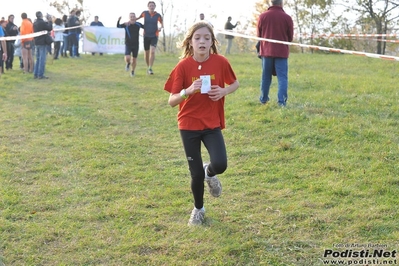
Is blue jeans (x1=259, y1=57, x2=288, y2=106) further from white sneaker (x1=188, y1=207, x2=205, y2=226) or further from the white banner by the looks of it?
the white banner

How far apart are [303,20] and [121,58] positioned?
1616 centimetres

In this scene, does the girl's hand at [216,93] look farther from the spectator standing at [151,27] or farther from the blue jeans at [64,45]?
the blue jeans at [64,45]

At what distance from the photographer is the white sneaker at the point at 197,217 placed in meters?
4.75

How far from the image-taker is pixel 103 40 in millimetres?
23953

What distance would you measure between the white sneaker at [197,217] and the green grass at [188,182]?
0.33 feet

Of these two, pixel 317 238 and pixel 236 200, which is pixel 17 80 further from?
pixel 317 238

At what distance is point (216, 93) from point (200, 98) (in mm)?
219

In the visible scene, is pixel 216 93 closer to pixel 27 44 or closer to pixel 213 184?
pixel 213 184

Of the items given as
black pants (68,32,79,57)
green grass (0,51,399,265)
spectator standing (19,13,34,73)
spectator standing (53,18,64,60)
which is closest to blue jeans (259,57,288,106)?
green grass (0,51,399,265)

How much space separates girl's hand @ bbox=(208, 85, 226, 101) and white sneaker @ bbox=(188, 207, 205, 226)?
1105mm

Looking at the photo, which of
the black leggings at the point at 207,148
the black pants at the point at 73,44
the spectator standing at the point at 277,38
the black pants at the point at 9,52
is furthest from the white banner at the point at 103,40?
the black leggings at the point at 207,148

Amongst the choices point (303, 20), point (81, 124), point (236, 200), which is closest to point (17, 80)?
point (81, 124)

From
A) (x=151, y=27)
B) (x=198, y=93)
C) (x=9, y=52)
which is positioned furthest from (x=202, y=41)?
(x=9, y=52)

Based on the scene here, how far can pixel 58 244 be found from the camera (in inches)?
174
